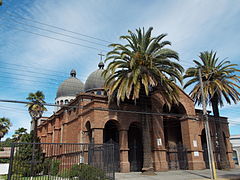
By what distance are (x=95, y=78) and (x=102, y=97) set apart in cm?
1149

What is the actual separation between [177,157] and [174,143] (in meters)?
2.84

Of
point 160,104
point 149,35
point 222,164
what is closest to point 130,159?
point 160,104

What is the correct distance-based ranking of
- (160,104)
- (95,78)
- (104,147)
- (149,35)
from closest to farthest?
1. (104,147)
2. (149,35)
3. (160,104)
4. (95,78)

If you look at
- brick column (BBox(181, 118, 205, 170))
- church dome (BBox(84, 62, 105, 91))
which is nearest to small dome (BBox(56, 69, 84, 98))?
church dome (BBox(84, 62, 105, 91))

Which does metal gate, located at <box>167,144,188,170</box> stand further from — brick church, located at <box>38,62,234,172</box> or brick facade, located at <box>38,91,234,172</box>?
A: brick facade, located at <box>38,91,234,172</box>

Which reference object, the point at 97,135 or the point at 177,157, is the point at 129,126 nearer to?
the point at 97,135

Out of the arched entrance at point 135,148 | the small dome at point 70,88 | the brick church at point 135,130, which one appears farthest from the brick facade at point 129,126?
the small dome at point 70,88

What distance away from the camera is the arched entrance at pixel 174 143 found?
26969 millimetres

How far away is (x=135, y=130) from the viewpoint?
95.0 feet

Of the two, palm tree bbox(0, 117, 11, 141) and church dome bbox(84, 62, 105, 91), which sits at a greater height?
church dome bbox(84, 62, 105, 91)

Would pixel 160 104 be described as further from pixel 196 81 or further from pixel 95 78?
pixel 95 78

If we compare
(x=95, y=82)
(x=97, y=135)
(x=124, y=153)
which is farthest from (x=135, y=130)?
(x=95, y=82)

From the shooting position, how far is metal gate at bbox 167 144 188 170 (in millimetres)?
26448

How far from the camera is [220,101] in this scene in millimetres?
27703
